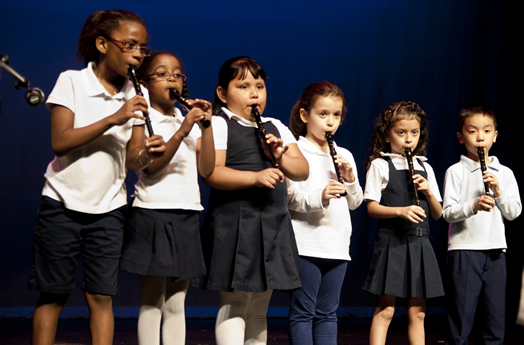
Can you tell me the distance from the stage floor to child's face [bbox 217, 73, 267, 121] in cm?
137

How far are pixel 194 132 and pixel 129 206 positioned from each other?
0.33 m

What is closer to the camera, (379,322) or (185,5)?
(379,322)

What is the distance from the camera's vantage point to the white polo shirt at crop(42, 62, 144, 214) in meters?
1.59

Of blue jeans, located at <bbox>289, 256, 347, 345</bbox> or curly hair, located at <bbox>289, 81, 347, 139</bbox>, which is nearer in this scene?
blue jeans, located at <bbox>289, 256, 347, 345</bbox>

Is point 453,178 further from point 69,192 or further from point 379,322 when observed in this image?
point 69,192

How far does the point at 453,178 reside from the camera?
7.86 ft

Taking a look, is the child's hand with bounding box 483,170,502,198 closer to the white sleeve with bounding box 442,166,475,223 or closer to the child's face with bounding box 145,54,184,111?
the white sleeve with bounding box 442,166,475,223

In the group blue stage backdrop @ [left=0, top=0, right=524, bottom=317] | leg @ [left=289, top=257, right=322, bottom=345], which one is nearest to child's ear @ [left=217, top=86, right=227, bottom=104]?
leg @ [left=289, top=257, right=322, bottom=345]

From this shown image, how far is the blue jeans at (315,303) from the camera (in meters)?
1.91

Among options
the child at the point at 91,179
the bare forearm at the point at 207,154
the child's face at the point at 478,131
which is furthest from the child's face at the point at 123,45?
the child's face at the point at 478,131

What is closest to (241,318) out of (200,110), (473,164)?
(200,110)

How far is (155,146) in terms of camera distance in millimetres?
1596

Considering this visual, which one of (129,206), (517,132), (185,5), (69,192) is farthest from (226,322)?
(517,132)

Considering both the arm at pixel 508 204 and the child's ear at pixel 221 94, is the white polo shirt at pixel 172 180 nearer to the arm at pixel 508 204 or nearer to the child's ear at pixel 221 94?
the child's ear at pixel 221 94
